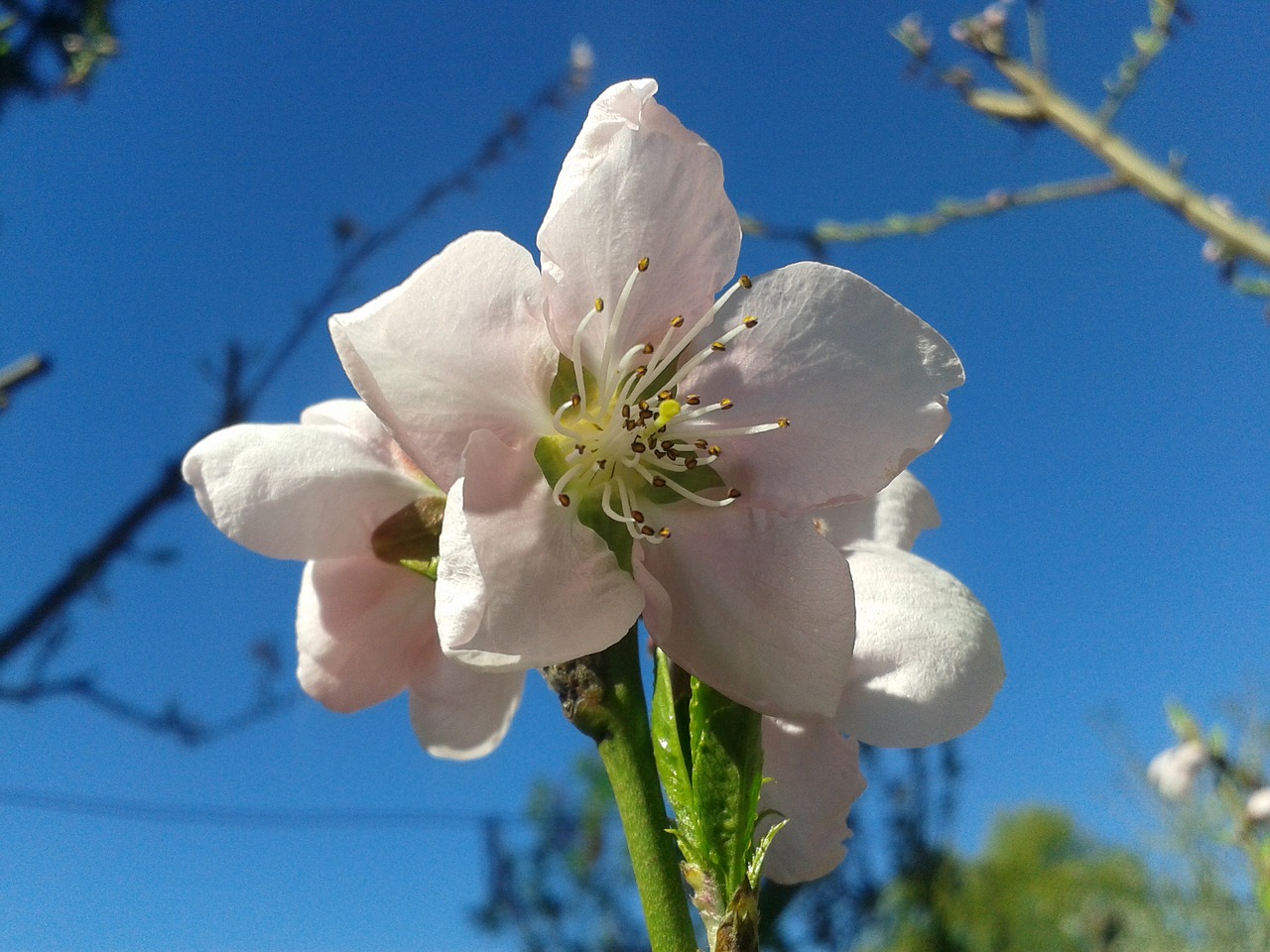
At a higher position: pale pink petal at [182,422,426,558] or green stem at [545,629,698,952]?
pale pink petal at [182,422,426,558]

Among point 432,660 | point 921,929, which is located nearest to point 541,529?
point 432,660

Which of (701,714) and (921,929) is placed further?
(921,929)

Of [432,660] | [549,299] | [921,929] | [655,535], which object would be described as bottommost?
[921,929]

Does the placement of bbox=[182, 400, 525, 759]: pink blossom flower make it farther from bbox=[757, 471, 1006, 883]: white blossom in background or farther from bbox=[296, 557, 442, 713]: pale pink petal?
bbox=[757, 471, 1006, 883]: white blossom in background

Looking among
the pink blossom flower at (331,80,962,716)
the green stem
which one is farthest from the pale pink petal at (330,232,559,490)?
the green stem

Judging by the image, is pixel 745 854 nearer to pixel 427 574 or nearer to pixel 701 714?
A: pixel 701 714

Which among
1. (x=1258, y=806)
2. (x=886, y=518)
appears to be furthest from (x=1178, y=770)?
(x=886, y=518)
